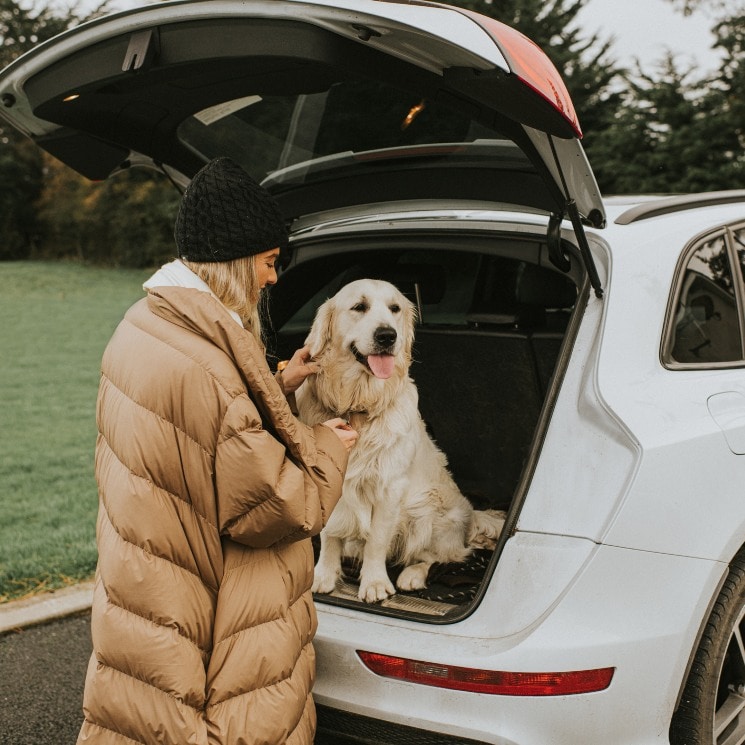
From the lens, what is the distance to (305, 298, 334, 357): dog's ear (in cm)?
314

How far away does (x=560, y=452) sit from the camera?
204 centimetres

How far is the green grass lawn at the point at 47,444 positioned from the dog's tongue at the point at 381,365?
221 centimetres

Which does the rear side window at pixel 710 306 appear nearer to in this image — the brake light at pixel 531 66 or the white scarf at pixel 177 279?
the brake light at pixel 531 66

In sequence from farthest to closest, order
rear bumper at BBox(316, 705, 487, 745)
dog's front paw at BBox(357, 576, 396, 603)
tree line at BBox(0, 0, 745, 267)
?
tree line at BBox(0, 0, 745, 267) → dog's front paw at BBox(357, 576, 396, 603) → rear bumper at BBox(316, 705, 487, 745)

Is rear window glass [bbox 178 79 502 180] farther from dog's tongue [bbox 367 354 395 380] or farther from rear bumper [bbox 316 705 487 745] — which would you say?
rear bumper [bbox 316 705 487 745]

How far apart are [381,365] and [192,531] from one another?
1.40m

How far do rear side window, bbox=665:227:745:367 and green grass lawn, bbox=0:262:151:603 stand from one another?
327 cm

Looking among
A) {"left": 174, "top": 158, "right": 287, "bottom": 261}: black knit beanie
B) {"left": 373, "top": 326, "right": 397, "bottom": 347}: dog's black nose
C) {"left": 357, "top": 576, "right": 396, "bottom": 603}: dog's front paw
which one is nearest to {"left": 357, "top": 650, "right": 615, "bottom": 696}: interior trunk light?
{"left": 357, "top": 576, "right": 396, "bottom": 603}: dog's front paw

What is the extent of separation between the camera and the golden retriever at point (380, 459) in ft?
9.72

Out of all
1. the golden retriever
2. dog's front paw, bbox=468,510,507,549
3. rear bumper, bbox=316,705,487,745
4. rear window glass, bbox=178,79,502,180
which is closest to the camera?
rear bumper, bbox=316,705,487,745

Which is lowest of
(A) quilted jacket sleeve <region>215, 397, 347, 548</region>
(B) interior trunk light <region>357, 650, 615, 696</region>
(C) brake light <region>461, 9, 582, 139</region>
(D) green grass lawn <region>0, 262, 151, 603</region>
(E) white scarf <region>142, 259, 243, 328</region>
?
(D) green grass lawn <region>0, 262, 151, 603</region>

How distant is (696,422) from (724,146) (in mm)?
17703

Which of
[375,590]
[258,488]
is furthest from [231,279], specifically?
[375,590]

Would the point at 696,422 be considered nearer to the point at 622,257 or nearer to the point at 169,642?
the point at 622,257
